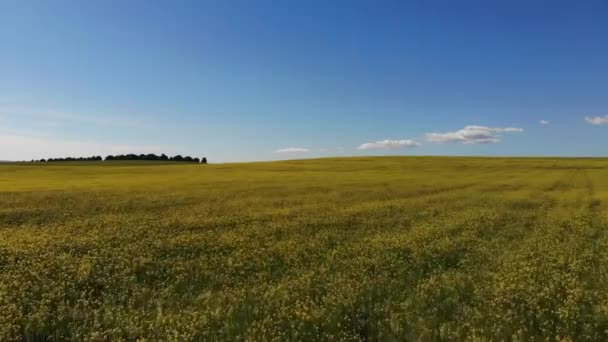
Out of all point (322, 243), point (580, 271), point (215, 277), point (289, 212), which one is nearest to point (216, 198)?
point (289, 212)

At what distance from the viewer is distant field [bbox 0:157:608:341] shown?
8919mm

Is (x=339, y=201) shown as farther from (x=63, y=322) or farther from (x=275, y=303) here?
(x=63, y=322)

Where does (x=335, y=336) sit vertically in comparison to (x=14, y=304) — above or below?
below

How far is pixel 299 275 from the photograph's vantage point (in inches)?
468

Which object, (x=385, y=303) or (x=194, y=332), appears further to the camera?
(x=385, y=303)

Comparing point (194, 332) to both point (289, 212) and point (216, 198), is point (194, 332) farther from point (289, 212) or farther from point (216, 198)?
point (216, 198)

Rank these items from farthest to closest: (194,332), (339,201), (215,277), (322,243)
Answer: (339,201)
(322,243)
(215,277)
(194,332)

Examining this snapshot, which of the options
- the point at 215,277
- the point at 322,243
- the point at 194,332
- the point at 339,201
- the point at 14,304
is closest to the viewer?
the point at 194,332

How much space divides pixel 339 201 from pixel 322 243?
11763 mm

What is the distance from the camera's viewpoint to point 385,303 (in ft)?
33.5

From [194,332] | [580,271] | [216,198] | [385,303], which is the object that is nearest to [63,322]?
[194,332]

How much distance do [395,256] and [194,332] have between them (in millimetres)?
7383

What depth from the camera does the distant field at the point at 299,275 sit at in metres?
8.92

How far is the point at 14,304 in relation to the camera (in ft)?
29.9
